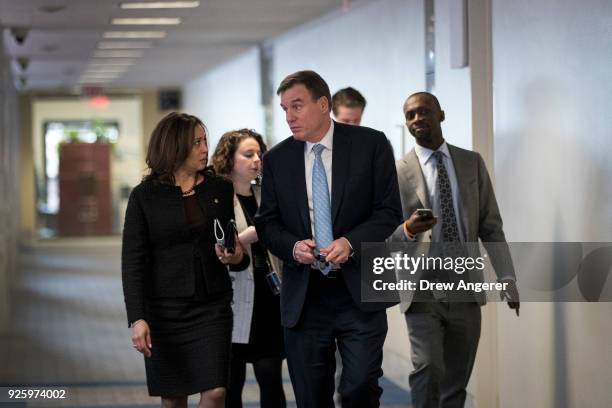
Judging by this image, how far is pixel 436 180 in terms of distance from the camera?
16.3 feet

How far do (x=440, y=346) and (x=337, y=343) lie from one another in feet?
2.57

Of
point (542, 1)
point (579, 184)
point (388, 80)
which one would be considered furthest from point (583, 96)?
point (388, 80)

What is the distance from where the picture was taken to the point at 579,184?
500 centimetres

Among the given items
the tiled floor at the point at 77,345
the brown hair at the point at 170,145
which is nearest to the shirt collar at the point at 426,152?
the brown hair at the point at 170,145

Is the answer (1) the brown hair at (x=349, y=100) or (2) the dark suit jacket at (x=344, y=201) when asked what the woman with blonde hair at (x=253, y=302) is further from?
(1) the brown hair at (x=349, y=100)

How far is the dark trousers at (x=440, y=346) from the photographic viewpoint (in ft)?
16.1

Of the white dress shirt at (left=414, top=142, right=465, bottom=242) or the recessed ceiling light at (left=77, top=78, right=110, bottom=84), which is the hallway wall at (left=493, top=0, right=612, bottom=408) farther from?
the recessed ceiling light at (left=77, top=78, right=110, bottom=84)

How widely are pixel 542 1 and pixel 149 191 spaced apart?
2.27 meters

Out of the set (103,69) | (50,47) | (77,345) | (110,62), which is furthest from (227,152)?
(103,69)

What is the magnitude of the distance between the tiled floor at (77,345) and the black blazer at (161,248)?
291cm

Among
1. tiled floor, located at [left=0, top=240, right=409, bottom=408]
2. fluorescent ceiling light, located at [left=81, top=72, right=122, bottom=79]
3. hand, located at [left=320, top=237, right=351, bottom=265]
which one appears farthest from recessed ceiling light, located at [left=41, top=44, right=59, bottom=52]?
hand, located at [left=320, top=237, right=351, bottom=265]

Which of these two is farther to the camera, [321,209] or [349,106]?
[349,106]

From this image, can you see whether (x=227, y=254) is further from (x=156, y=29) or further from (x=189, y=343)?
(x=156, y=29)

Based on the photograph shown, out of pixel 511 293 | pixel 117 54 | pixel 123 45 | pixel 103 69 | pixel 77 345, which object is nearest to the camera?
pixel 511 293
